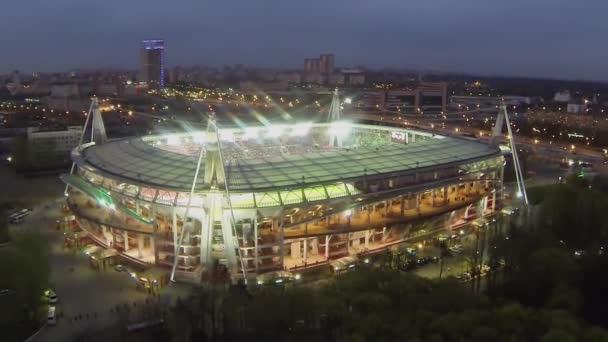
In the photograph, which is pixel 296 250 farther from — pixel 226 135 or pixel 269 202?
pixel 226 135

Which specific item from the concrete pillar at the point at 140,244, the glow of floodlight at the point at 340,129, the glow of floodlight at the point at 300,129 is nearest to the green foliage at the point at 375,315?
the concrete pillar at the point at 140,244

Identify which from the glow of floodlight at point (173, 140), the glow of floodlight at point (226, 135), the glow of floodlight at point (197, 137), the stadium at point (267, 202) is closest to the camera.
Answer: the stadium at point (267, 202)

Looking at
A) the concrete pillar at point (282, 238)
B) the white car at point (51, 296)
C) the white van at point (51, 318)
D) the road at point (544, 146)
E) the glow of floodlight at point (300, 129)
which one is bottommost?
the white van at point (51, 318)

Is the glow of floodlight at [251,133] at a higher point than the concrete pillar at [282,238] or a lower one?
higher

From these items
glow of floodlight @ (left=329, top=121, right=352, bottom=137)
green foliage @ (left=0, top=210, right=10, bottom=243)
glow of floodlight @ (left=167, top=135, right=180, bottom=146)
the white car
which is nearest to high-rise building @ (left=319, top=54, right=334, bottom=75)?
glow of floodlight @ (left=329, top=121, right=352, bottom=137)

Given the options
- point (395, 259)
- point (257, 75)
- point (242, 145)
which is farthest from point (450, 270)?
point (257, 75)

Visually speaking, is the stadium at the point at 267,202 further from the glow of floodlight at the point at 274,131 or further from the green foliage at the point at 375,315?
the glow of floodlight at the point at 274,131

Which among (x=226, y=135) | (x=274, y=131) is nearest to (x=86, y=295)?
(x=226, y=135)
